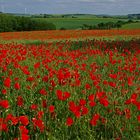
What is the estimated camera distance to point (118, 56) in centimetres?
1301

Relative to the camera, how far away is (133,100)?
5219mm

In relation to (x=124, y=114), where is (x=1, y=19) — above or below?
below

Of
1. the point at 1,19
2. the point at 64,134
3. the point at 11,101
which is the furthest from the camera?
the point at 1,19

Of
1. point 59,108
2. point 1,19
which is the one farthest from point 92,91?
point 1,19

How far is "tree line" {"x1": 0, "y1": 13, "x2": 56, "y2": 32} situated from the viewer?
199 feet

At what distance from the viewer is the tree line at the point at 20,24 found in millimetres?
60750

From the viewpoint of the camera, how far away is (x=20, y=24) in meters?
62.9

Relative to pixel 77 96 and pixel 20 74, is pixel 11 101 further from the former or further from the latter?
pixel 20 74

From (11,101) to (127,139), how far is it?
229 cm

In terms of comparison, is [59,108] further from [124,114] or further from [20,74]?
[20,74]

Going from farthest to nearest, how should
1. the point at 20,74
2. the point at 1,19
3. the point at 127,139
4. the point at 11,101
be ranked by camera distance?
the point at 1,19, the point at 20,74, the point at 11,101, the point at 127,139

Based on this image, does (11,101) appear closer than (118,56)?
Yes

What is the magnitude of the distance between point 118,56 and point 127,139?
27.4ft

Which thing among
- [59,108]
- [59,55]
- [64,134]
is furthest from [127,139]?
[59,55]
